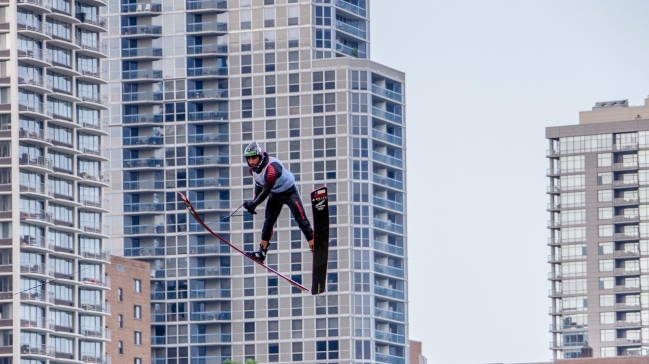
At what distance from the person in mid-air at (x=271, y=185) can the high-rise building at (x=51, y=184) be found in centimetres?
11589

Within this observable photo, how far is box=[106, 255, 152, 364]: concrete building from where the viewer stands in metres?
185

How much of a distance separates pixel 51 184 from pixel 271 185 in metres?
126

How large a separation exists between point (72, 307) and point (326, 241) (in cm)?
12441

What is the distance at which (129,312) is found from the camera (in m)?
189

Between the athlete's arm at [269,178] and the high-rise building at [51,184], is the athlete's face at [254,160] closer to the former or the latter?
the athlete's arm at [269,178]

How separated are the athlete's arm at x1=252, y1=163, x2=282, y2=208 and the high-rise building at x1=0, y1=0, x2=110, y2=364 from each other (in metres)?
117

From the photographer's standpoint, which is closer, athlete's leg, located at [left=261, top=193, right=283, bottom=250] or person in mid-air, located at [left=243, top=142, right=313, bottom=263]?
person in mid-air, located at [left=243, top=142, right=313, bottom=263]

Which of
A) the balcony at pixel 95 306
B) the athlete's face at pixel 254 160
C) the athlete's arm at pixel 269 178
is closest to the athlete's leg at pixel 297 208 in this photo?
the athlete's arm at pixel 269 178

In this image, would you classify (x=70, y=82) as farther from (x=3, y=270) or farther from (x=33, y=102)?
(x=3, y=270)

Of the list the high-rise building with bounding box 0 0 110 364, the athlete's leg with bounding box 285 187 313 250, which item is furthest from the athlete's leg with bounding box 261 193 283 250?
the high-rise building with bounding box 0 0 110 364

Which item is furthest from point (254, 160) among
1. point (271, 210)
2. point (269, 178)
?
point (271, 210)

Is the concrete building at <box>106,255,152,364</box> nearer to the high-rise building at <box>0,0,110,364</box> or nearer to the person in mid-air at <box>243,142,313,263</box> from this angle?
the high-rise building at <box>0,0,110,364</box>

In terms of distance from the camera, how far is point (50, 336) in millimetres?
168500

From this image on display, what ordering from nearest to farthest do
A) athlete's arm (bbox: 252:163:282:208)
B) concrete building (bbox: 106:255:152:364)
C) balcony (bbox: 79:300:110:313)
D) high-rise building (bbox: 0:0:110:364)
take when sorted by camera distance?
athlete's arm (bbox: 252:163:282:208), high-rise building (bbox: 0:0:110:364), balcony (bbox: 79:300:110:313), concrete building (bbox: 106:255:152:364)
